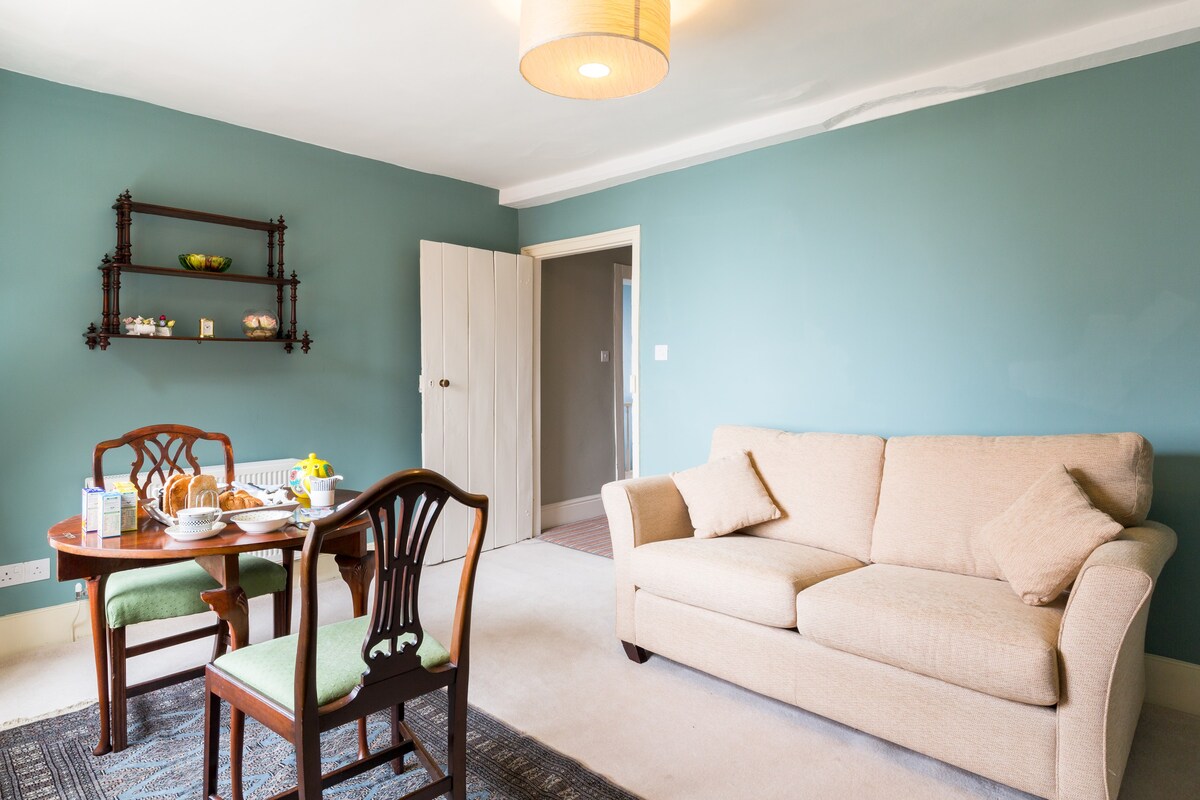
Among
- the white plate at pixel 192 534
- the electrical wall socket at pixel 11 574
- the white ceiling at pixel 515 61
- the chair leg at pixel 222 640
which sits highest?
the white ceiling at pixel 515 61

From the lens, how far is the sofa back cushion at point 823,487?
2846 millimetres

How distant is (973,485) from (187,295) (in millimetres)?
3563

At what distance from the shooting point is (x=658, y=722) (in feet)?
7.89

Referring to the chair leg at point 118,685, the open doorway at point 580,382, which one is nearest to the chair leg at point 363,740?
the chair leg at point 118,685

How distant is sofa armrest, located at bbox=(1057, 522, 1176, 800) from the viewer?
175cm

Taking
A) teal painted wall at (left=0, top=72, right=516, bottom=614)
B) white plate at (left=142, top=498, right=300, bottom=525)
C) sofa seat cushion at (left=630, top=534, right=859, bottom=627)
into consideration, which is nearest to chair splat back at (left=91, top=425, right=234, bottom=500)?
white plate at (left=142, top=498, right=300, bottom=525)

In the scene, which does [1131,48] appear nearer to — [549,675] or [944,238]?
[944,238]

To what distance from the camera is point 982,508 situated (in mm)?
2523

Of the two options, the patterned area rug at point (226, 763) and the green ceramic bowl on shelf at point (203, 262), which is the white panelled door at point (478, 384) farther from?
the patterned area rug at point (226, 763)

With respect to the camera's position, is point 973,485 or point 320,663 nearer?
point 320,663

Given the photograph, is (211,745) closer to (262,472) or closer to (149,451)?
(149,451)

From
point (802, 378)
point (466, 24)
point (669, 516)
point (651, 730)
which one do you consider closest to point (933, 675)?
point (651, 730)

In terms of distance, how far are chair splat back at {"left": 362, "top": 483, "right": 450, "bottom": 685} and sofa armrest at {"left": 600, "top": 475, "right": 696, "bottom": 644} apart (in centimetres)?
134

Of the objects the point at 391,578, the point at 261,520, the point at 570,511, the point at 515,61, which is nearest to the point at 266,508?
the point at 261,520
